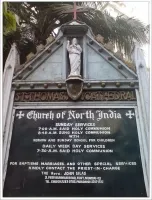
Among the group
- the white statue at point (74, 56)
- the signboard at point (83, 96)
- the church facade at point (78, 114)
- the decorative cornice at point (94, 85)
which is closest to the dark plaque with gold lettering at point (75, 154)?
the church facade at point (78, 114)

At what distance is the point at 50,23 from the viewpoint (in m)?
9.59

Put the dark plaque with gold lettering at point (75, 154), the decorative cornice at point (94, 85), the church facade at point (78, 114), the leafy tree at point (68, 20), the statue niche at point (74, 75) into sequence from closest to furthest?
the dark plaque with gold lettering at point (75, 154) → the church facade at point (78, 114) → the statue niche at point (74, 75) → the decorative cornice at point (94, 85) → the leafy tree at point (68, 20)

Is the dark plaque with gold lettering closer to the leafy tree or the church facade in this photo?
the church facade

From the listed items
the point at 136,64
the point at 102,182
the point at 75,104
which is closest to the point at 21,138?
the point at 75,104

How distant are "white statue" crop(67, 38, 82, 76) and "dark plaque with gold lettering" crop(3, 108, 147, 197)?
33.3 inches

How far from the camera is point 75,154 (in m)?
4.77

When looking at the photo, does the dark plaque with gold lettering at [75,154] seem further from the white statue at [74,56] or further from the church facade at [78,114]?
the white statue at [74,56]

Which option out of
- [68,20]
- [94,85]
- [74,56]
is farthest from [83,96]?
[68,20]

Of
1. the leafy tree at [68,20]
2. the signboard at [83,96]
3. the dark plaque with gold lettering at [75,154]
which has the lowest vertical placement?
the dark plaque with gold lettering at [75,154]

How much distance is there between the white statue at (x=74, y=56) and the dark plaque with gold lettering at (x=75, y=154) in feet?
2.77

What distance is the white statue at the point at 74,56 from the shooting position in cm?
555

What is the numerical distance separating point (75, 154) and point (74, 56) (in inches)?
84.6

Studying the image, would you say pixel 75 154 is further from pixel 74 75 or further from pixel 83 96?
pixel 74 75

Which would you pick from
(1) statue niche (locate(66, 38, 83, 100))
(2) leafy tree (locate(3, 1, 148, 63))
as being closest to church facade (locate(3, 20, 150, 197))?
(1) statue niche (locate(66, 38, 83, 100))
